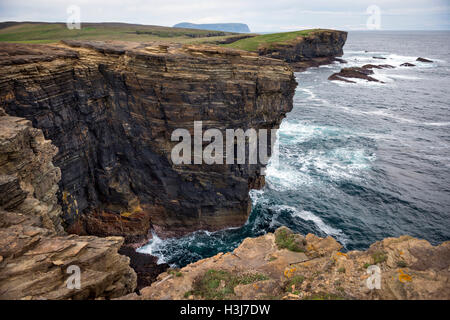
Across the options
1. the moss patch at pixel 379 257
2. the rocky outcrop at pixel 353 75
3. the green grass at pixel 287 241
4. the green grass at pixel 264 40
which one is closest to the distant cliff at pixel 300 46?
the green grass at pixel 264 40

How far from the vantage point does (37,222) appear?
1407 centimetres

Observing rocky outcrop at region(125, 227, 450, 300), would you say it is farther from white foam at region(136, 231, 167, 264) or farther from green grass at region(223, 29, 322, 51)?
green grass at region(223, 29, 322, 51)

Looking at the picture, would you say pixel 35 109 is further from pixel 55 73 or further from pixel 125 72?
pixel 125 72

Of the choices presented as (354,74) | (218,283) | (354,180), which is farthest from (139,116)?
(354,74)

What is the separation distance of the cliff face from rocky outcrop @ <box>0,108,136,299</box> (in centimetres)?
660

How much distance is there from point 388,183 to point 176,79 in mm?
31455

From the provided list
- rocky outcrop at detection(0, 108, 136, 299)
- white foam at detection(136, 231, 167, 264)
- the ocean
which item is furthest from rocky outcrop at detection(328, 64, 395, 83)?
rocky outcrop at detection(0, 108, 136, 299)

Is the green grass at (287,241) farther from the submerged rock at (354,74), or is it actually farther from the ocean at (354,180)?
the submerged rock at (354,74)

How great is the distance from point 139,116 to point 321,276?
2237 centimetres

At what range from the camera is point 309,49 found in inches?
4353

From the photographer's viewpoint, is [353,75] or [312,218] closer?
[312,218]

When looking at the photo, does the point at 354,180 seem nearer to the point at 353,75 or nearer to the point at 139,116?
the point at 139,116

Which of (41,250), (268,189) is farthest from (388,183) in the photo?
(41,250)

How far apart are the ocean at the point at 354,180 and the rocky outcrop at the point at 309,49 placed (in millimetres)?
34151
